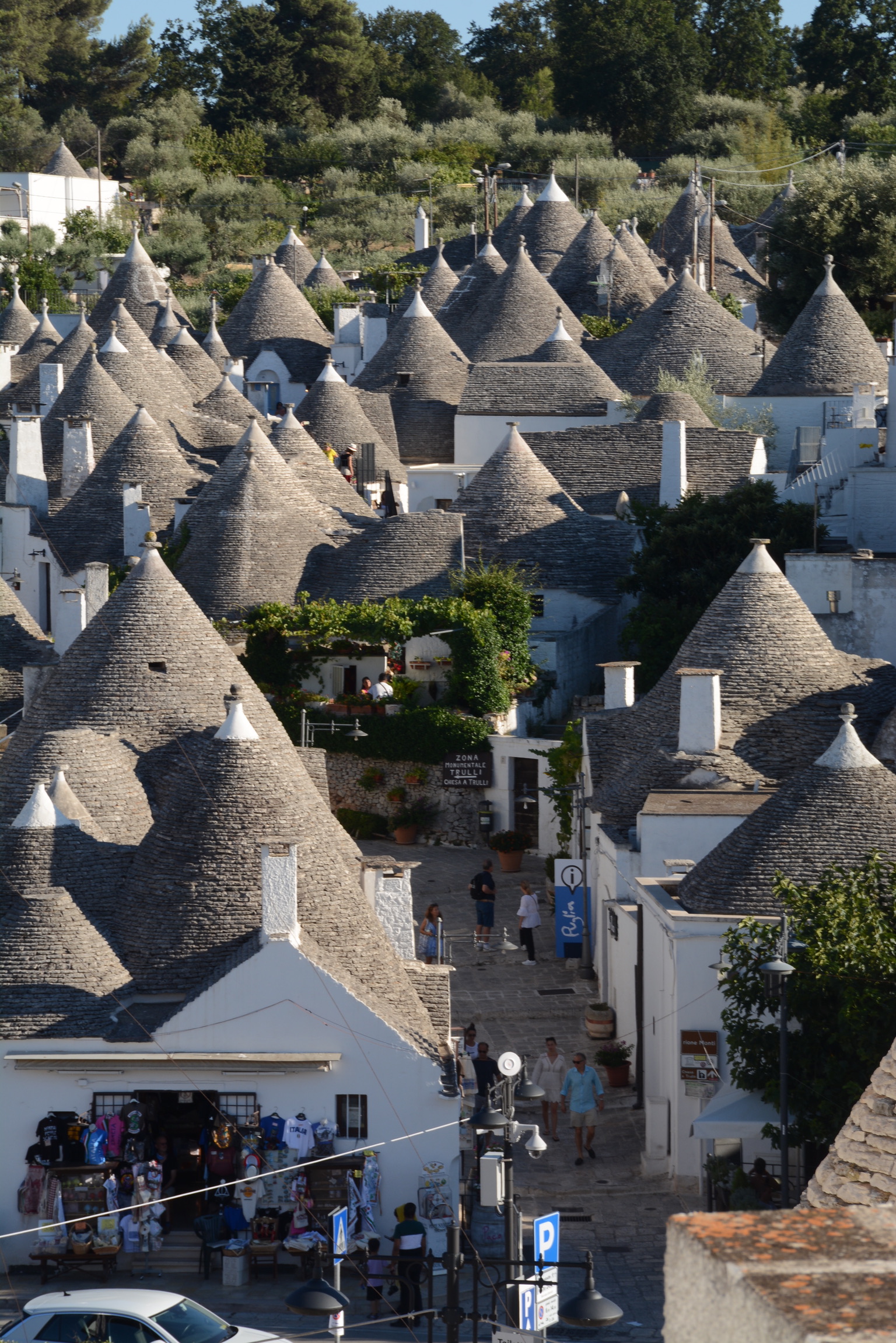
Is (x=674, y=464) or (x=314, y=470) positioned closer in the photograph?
(x=674, y=464)

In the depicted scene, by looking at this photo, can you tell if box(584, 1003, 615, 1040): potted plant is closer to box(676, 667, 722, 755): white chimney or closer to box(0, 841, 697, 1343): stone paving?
box(0, 841, 697, 1343): stone paving

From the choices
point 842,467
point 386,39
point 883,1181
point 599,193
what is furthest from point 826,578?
point 386,39

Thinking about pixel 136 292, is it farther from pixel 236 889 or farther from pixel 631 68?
pixel 631 68

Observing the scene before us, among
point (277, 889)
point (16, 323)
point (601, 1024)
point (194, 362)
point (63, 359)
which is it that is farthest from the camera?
point (16, 323)

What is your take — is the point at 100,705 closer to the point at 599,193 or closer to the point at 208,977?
the point at 208,977

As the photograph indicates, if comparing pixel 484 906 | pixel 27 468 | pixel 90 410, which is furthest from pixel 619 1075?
pixel 90 410

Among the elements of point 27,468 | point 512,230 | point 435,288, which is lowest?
point 27,468
